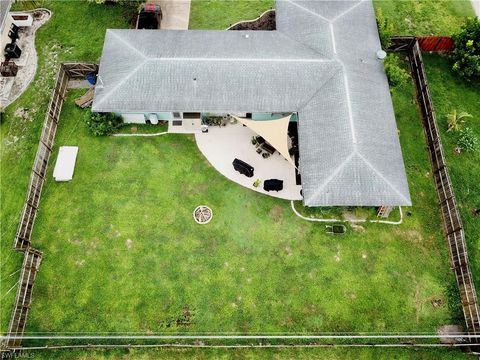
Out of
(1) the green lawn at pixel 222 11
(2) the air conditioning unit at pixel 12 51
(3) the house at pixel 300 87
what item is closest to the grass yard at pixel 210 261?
(3) the house at pixel 300 87

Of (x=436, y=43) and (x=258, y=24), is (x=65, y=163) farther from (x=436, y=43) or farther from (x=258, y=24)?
(x=436, y=43)

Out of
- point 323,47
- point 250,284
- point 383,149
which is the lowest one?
point 250,284

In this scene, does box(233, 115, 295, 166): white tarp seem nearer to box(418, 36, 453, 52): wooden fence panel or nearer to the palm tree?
the palm tree

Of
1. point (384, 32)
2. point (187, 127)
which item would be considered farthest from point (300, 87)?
point (187, 127)

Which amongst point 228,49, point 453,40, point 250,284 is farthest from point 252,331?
point 453,40

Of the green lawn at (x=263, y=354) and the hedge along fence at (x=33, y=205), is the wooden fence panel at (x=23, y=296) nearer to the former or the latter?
the hedge along fence at (x=33, y=205)

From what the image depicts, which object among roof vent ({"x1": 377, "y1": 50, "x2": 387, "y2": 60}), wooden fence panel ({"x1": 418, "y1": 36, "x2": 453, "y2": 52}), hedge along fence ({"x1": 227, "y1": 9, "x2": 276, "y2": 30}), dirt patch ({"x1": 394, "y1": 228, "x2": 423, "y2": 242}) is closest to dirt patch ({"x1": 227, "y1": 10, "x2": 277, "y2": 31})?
hedge along fence ({"x1": 227, "y1": 9, "x2": 276, "y2": 30})

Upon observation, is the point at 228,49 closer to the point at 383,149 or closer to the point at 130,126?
the point at 130,126
